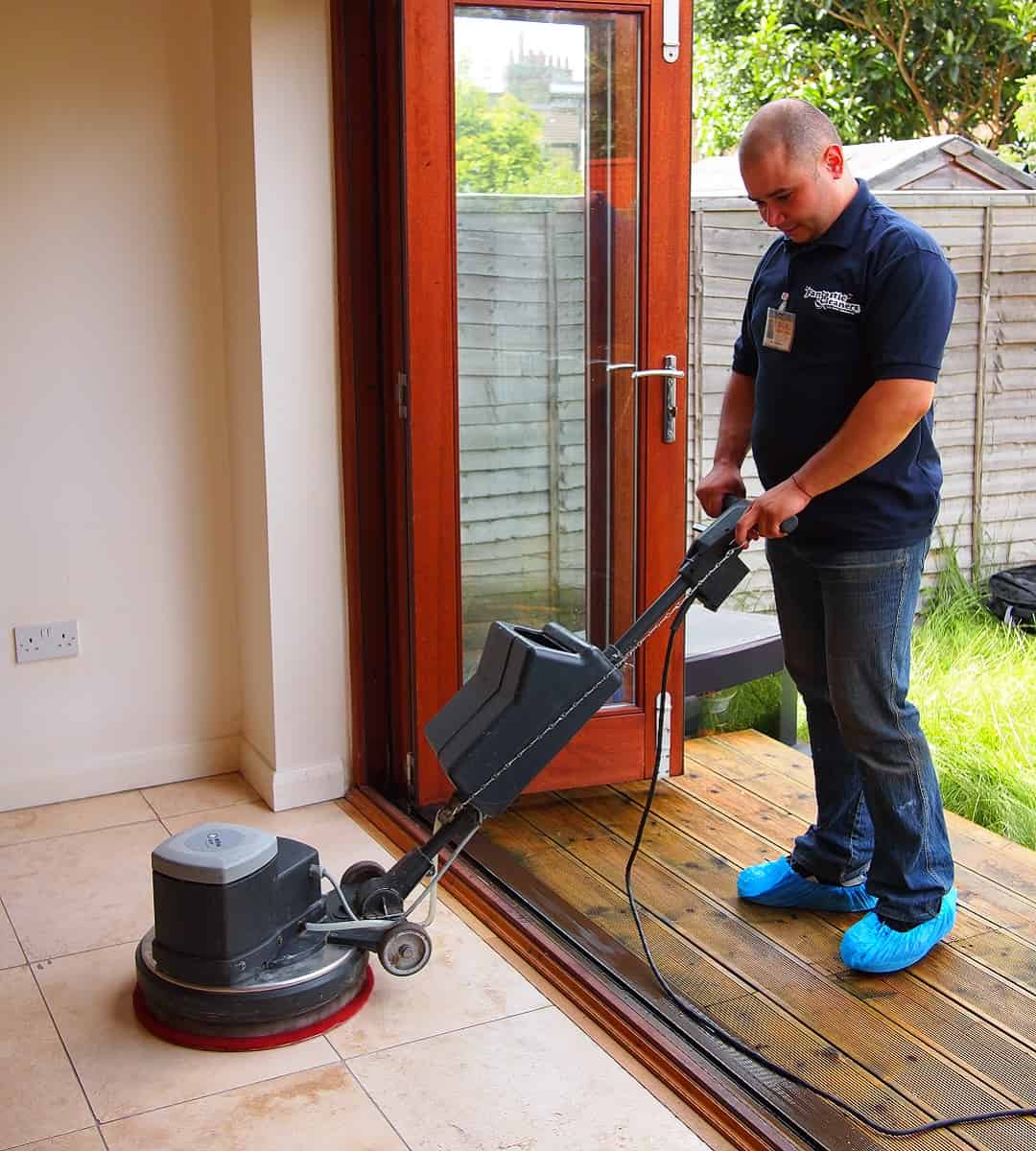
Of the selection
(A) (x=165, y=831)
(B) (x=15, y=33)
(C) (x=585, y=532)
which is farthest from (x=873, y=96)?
(A) (x=165, y=831)

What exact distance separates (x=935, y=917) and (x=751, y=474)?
2.35m

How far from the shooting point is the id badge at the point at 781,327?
2.48 metres

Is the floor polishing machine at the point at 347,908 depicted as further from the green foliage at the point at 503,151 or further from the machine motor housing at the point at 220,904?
the green foliage at the point at 503,151

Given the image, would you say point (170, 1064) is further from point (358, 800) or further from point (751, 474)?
point (751, 474)

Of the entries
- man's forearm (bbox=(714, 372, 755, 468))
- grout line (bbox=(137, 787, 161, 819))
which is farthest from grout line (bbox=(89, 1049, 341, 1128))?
man's forearm (bbox=(714, 372, 755, 468))

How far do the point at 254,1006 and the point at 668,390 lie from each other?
5.52ft

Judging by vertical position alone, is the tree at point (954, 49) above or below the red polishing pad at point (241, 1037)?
above

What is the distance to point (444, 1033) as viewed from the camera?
7.80ft

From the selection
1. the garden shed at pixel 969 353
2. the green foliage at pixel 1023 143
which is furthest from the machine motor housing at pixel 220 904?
the green foliage at pixel 1023 143

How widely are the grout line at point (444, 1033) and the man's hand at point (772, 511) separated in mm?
909

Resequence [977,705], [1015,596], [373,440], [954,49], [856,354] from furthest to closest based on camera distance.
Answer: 1. [954,49]
2. [1015,596]
3. [977,705]
4. [373,440]
5. [856,354]

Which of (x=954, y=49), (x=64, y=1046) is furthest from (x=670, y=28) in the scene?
(x=954, y=49)

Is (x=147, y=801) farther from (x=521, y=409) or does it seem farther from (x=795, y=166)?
(x=795, y=166)

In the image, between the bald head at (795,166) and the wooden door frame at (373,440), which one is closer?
the bald head at (795,166)
